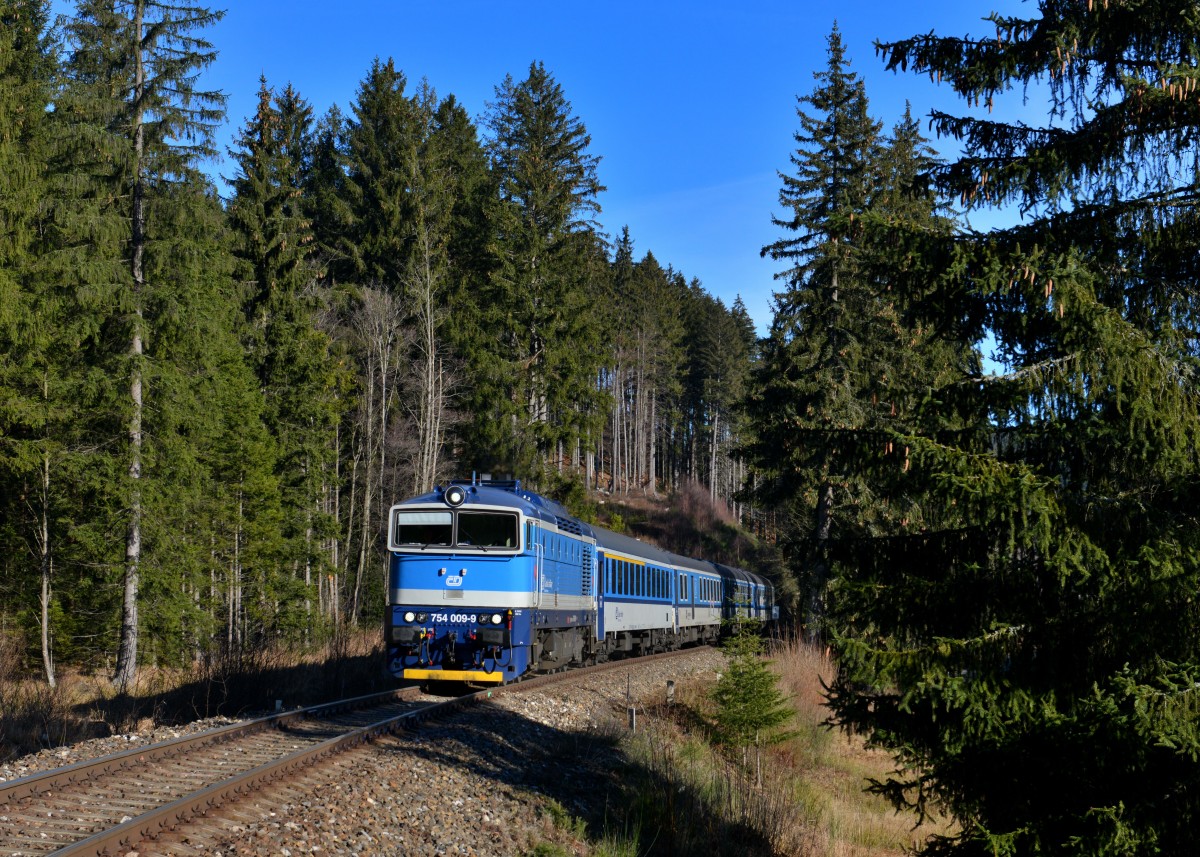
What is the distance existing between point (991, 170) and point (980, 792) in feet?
14.4

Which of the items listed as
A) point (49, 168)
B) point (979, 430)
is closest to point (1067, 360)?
point (979, 430)

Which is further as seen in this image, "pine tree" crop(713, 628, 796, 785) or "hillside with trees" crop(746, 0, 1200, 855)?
"pine tree" crop(713, 628, 796, 785)

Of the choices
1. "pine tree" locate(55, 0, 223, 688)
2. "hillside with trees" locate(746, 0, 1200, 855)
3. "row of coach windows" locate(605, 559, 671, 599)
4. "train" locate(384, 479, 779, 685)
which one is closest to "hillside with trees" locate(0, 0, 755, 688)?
"pine tree" locate(55, 0, 223, 688)

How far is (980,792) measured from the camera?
22.3 feet

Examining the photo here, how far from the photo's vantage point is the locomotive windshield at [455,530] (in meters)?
14.8

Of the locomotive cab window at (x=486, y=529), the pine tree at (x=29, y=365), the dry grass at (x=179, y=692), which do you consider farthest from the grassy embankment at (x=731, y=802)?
the pine tree at (x=29, y=365)

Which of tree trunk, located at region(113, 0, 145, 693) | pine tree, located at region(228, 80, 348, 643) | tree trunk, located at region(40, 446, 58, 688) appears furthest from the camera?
pine tree, located at region(228, 80, 348, 643)

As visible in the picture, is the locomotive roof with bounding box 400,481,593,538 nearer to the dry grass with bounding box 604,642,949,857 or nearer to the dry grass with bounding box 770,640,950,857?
the dry grass with bounding box 604,642,949,857

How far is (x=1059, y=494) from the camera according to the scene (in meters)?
6.34

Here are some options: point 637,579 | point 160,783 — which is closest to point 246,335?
point 637,579

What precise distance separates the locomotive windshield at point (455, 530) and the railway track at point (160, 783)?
9.61 feet

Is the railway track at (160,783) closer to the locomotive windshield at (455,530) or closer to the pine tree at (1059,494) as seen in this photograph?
the locomotive windshield at (455,530)

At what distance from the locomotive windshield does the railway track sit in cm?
293

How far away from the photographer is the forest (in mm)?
6234
